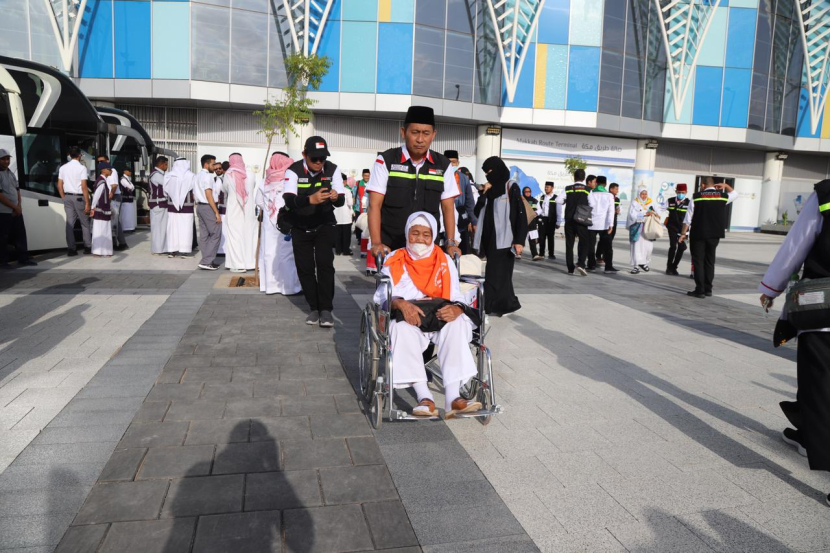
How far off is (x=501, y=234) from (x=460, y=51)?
850 inches

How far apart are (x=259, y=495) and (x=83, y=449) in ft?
Answer: 3.81

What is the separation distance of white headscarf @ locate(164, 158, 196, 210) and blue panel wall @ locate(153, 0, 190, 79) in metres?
14.3

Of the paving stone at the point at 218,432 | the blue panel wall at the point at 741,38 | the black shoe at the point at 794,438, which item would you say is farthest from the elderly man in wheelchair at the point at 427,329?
the blue panel wall at the point at 741,38

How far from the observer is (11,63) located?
36.8 ft

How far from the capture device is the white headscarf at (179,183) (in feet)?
38.8

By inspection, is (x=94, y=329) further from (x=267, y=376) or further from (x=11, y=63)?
(x=11, y=63)

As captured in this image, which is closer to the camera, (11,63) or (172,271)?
(172,271)

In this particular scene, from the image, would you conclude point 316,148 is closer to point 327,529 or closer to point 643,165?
point 327,529

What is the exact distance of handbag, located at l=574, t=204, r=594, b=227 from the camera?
1206 centimetres

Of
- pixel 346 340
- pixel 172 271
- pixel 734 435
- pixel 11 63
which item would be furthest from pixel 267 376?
pixel 11 63

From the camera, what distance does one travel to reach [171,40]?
2428 cm

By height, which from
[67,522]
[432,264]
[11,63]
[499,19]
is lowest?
[67,522]

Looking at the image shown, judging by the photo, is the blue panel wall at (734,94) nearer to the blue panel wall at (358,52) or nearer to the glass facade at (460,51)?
the glass facade at (460,51)

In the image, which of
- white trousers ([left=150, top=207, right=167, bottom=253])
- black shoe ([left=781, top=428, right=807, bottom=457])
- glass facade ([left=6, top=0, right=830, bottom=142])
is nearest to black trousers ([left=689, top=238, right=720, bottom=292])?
black shoe ([left=781, top=428, right=807, bottom=457])
